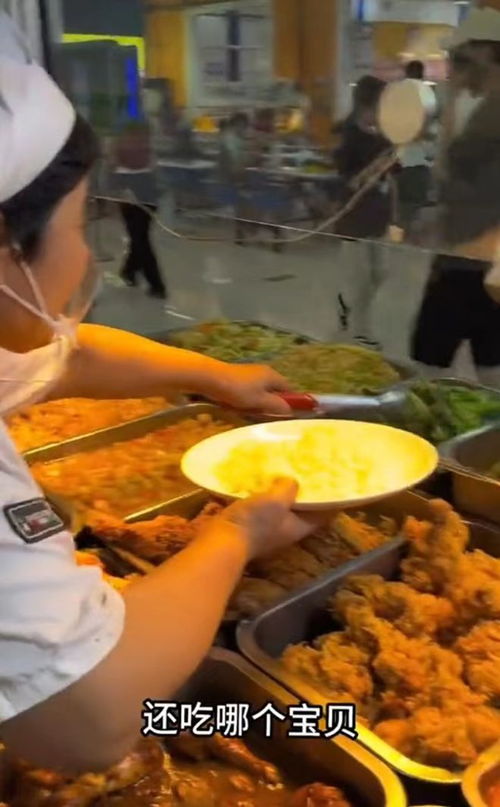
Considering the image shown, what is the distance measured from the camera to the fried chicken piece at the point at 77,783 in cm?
106

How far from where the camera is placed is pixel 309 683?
1.19 metres

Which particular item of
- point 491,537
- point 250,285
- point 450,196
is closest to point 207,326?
point 250,285

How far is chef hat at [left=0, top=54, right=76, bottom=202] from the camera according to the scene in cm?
85

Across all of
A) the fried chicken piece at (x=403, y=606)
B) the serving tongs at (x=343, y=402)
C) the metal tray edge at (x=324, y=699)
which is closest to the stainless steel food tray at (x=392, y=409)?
the serving tongs at (x=343, y=402)

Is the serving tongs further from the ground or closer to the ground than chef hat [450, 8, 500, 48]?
closer to the ground

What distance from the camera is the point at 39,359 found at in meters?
1.17

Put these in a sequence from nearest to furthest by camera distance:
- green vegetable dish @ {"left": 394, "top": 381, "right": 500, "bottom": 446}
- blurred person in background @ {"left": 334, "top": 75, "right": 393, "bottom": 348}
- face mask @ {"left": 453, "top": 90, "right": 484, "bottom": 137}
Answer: face mask @ {"left": 453, "top": 90, "right": 484, "bottom": 137} → blurred person in background @ {"left": 334, "top": 75, "right": 393, "bottom": 348} → green vegetable dish @ {"left": 394, "top": 381, "right": 500, "bottom": 446}

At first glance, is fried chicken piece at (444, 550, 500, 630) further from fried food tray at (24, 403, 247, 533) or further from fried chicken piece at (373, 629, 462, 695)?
fried food tray at (24, 403, 247, 533)

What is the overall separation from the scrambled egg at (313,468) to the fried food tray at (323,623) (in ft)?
0.39

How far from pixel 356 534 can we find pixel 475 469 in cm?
39

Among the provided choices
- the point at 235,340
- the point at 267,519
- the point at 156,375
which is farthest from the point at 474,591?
the point at 235,340

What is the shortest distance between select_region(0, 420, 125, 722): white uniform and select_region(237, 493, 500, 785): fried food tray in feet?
1.07

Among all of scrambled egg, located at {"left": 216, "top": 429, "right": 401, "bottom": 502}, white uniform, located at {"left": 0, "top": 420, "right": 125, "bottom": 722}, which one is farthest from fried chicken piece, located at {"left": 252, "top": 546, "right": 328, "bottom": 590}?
white uniform, located at {"left": 0, "top": 420, "right": 125, "bottom": 722}

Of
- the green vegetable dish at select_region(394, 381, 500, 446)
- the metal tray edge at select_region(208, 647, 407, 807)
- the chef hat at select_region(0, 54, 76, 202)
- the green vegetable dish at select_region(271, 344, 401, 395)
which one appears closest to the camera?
the chef hat at select_region(0, 54, 76, 202)
